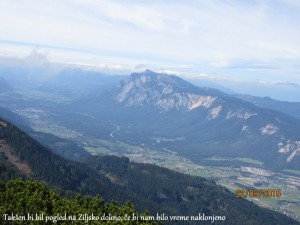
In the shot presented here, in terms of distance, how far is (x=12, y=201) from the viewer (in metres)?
90.1

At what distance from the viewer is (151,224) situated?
81.4m

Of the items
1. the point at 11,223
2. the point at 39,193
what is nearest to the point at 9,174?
the point at 39,193

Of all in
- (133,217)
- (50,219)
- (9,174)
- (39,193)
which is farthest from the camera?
(9,174)

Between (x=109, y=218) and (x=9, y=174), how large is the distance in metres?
118

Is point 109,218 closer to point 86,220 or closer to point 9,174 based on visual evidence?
point 86,220

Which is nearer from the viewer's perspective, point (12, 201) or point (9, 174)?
point (12, 201)

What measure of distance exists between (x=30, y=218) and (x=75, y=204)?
40.6 feet

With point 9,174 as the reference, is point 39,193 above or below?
above

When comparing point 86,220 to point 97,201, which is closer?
point 86,220

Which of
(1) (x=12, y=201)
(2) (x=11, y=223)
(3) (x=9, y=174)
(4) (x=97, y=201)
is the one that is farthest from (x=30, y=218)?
(3) (x=9, y=174)

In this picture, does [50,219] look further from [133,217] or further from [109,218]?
[133,217]

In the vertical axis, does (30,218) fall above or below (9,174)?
above

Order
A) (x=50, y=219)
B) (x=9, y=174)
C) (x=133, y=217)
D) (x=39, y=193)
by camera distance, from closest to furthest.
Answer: (x=50, y=219), (x=133, y=217), (x=39, y=193), (x=9, y=174)

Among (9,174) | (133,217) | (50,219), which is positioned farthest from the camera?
(9,174)
